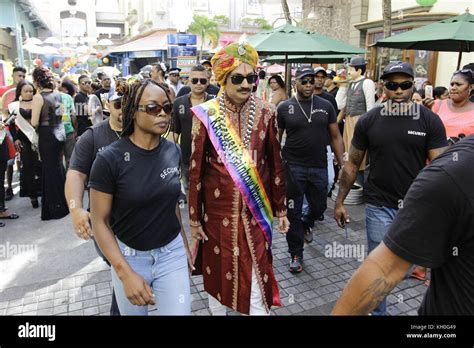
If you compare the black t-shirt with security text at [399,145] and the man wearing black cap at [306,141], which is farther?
the man wearing black cap at [306,141]

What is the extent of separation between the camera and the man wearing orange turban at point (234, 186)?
272 centimetres

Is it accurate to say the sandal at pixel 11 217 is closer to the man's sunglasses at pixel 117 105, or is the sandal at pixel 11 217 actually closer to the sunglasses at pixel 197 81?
the sunglasses at pixel 197 81

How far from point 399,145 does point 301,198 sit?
1410 mm

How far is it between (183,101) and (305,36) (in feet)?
6.51

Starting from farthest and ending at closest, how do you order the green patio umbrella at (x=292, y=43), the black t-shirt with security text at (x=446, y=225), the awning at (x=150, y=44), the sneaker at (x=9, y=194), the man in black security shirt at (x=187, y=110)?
the awning at (x=150, y=44) < the sneaker at (x=9, y=194) < the green patio umbrella at (x=292, y=43) < the man in black security shirt at (x=187, y=110) < the black t-shirt with security text at (x=446, y=225)

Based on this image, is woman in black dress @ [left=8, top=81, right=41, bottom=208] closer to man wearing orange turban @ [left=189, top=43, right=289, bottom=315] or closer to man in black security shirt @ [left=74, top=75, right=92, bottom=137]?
man in black security shirt @ [left=74, top=75, right=92, bottom=137]

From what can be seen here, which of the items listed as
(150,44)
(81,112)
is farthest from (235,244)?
(150,44)

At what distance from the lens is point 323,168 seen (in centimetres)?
434

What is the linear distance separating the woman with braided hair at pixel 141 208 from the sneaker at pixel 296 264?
1.97 metres

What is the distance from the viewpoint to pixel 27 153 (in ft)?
20.9

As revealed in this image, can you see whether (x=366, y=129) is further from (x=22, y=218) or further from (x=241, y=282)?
(x=22, y=218)

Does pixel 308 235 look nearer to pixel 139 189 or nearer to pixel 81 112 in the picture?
pixel 139 189

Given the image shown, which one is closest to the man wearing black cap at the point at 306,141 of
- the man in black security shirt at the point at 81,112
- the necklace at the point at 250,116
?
the necklace at the point at 250,116
